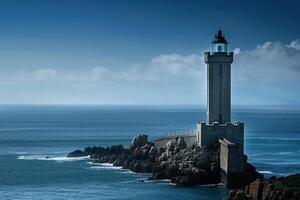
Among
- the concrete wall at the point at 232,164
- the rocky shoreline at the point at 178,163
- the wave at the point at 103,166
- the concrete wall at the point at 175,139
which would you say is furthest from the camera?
the wave at the point at 103,166

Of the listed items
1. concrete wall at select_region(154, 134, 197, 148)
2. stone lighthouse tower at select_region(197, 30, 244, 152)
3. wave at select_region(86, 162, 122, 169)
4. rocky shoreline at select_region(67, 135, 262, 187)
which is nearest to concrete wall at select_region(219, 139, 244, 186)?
rocky shoreline at select_region(67, 135, 262, 187)

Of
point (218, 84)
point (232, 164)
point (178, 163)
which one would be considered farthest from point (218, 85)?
point (232, 164)

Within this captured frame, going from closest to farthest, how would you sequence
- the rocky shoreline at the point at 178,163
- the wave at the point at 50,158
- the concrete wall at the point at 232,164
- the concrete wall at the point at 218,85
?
the concrete wall at the point at 232,164, the rocky shoreline at the point at 178,163, the concrete wall at the point at 218,85, the wave at the point at 50,158

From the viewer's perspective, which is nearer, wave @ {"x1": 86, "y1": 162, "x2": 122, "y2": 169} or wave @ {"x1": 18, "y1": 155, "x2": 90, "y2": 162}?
wave @ {"x1": 86, "y1": 162, "x2": 122, "y2": 169}

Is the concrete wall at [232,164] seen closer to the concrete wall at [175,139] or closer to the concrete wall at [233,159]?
the concrete wall at [233,159]

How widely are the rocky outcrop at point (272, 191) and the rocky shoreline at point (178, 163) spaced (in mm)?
11364

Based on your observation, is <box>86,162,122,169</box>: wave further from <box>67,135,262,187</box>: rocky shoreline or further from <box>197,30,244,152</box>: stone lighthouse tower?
<box>197,30,244,152</box>: stone lighthouse tower

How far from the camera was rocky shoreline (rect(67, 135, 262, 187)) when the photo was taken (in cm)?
5947

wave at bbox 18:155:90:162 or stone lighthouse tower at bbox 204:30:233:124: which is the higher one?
stone lighthouse tower at bbox 204:30:233:124

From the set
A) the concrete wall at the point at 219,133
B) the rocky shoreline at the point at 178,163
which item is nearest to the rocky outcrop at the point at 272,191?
the rocky shoreline at the point at 178,163

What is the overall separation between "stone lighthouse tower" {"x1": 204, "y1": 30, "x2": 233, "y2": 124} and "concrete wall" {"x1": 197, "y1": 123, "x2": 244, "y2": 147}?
3.09m

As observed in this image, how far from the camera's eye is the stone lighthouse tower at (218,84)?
66.7 metres

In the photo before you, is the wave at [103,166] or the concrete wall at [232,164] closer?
the concrete wall at [232,164]

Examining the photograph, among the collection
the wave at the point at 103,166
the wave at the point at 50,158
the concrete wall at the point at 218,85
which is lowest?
the wave at the point at 103,166
